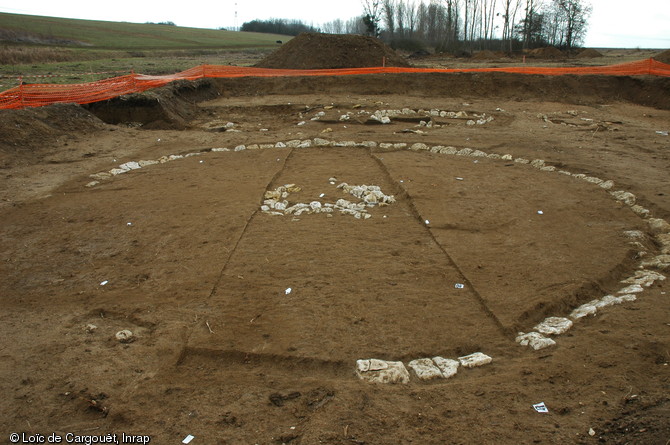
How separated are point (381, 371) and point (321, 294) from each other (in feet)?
3.92

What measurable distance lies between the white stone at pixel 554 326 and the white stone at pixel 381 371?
1349 millimetres

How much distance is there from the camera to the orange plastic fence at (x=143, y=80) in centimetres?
1206

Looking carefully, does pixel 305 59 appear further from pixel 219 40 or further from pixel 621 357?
pixel 219 40

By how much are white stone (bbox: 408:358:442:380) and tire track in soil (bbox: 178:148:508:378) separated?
95mm

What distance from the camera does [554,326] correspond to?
4008 millimetres

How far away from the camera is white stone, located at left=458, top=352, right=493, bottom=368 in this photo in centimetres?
357

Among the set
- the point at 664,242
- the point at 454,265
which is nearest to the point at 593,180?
the point at 664,242

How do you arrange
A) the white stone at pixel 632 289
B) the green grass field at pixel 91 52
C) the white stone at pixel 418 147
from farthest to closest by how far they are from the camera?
the green grass field at pixel 91 52 < the white stone at pixel 418 147 < the white stone at pixel 632 289

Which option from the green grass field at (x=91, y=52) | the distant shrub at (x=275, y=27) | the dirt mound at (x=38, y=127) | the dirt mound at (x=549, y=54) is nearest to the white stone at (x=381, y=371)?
the dirt mound at (x=38, y=127)

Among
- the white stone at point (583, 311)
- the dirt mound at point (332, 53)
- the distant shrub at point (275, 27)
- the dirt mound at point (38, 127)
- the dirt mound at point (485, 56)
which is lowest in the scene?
the white stone at point (583, 311)

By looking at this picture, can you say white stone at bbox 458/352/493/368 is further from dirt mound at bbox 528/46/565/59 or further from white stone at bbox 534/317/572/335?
dirt mound at bbox 528/46/565/59

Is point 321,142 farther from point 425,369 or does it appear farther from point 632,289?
point 425,369

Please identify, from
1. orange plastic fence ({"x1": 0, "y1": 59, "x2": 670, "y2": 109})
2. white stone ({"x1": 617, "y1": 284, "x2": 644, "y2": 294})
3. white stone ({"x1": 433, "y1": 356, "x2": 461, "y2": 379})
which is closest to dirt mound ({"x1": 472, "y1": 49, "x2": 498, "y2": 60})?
orange plastic fence ({"x1": 0, "y1": 59, "x2": 670, "y2": 109})

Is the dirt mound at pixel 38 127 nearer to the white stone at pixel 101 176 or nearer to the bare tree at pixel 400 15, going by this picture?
the white stone at pixel 101 176
